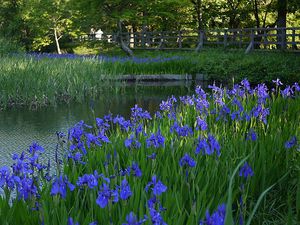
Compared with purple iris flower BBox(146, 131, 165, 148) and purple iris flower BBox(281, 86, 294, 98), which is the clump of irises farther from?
purple iris flower BBox(281, 86, 294, 98)

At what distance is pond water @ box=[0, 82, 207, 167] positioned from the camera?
6023mm

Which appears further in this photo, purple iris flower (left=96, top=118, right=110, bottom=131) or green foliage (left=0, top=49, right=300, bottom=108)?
green foliage (left=0, top=49, right=300, bottom=108)

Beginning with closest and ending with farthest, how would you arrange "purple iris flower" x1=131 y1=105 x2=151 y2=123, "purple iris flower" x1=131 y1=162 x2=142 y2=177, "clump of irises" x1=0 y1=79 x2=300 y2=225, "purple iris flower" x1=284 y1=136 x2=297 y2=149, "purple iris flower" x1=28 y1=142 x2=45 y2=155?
"clump of irises" x1=0 y1=79 x2=300 y2=225 < "purple iris flower" x1=131 y1=162 x2=142 y2=177 < "purple iris flower" x1=28 y1=142 x2=45 y2=155 < "purple iris flower" x1=284 y1=136 x2=297 y2=149 < "purple iris flower" x1=131 y1=105 x2=151 y2=123

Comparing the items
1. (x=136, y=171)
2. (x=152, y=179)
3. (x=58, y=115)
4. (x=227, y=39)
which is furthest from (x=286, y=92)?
(x=227, y=39)

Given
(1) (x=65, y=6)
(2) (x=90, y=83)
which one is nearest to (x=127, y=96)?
(2) (x=90, y=83)

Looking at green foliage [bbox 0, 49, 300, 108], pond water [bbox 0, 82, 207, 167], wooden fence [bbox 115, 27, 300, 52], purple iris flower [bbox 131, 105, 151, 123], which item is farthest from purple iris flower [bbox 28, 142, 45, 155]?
wooden fence [bbox 115, 27, 300, 52]

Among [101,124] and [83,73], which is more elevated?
[101,124]

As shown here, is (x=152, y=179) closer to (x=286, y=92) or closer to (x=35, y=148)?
(x=35, y=148)

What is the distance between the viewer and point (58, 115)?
333 inches

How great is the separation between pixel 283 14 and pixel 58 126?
16.5 meters

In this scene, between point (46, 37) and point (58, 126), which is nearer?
point (58, 126)

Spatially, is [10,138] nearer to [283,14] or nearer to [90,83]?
[90,83]

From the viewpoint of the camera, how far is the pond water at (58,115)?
602 cm

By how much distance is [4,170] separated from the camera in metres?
2.48
